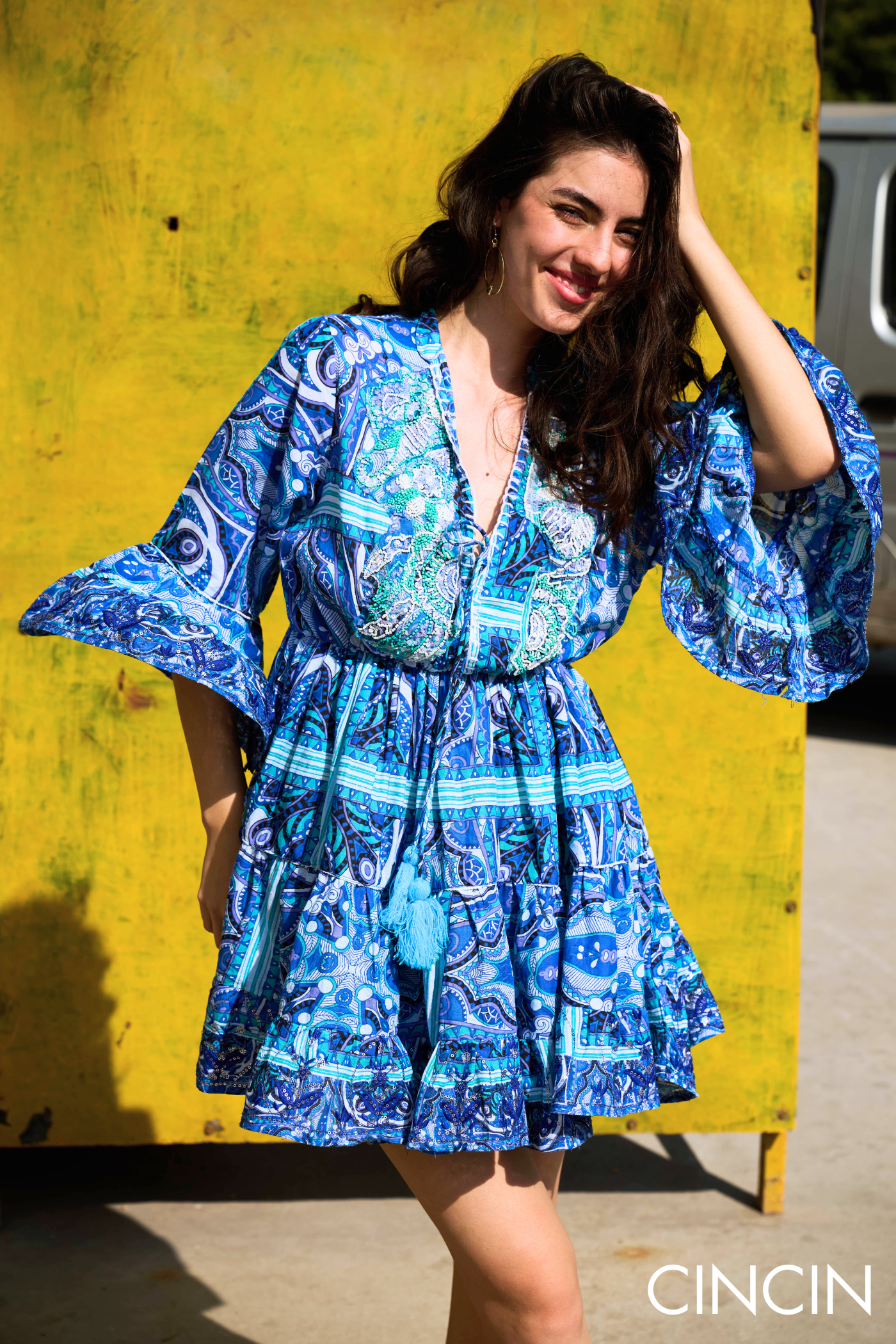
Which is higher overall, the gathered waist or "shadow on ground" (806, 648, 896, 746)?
the gathered waist

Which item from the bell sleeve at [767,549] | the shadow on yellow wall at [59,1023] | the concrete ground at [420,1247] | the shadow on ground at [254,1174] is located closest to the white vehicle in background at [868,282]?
the concrete ground at [420,1247]

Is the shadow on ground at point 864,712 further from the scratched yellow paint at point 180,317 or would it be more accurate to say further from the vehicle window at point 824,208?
the scratched yellow paint at point 180,317

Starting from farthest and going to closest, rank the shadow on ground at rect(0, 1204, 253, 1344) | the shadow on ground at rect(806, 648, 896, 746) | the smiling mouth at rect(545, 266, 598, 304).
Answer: the shadow on ground at rect(806, 648, 896, 746)
the shadow on ground at rect(0, 1204, 253, 1344)
the smiling mouth at rect(545, 266, 598, 304)

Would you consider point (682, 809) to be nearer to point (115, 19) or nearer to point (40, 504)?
point (40, 504)

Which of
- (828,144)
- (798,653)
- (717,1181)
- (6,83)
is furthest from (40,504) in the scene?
(828,144)

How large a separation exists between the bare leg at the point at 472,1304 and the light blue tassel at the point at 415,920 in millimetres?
284

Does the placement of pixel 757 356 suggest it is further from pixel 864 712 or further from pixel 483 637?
pixel 864 712

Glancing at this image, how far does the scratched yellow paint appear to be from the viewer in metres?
2.50

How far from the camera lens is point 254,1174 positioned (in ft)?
9.98

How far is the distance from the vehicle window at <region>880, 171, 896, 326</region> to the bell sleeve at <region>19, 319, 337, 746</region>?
5.33m

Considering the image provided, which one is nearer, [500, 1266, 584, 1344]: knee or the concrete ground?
[500, 1266, 584, 1344]: knee

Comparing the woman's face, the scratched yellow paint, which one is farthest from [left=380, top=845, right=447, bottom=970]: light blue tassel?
the scratched yellow paint

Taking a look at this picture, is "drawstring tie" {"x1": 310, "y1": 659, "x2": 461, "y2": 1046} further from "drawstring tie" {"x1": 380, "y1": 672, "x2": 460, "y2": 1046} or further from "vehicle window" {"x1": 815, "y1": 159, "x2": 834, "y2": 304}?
"vehicle window" {"x1": 815, "y1": 159, "x2": 834, "y2": 304}

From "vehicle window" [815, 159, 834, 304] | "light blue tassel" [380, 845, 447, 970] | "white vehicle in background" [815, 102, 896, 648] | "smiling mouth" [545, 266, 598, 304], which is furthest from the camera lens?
"vehicle window" [815, 159, 834, 304]
